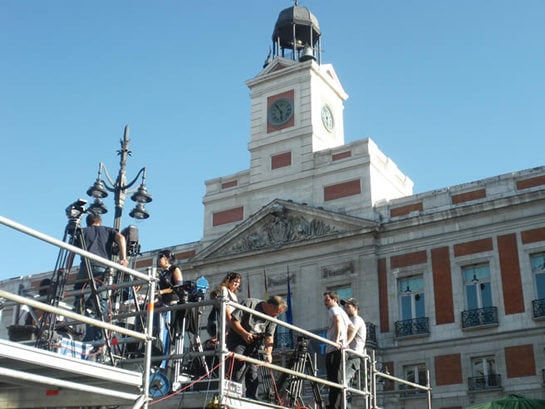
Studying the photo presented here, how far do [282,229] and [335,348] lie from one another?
76.6ft

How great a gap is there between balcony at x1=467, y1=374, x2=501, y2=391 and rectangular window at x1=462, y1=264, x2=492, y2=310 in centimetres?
255

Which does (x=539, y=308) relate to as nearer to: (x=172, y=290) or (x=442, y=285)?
(x=442, y=285)

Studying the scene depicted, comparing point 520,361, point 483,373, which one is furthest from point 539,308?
point 483,373

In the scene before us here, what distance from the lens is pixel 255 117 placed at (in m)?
36.4

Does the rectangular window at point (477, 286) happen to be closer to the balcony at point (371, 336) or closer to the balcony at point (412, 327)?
the balcony at point (412, 327)

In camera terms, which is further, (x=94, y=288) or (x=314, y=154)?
(x=314, y=154)

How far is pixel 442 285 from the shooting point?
28938 millimetres

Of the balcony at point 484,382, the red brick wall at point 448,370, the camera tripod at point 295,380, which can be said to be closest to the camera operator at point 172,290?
the camera tripod at point 295,380

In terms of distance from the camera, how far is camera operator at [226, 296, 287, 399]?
26.6 ft

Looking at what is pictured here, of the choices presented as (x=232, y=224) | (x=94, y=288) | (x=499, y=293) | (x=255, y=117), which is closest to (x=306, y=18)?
(x=255, y=117)

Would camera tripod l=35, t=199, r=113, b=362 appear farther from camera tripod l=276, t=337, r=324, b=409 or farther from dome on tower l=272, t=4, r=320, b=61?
dome on tower l=272, t=4, r=320, b=61

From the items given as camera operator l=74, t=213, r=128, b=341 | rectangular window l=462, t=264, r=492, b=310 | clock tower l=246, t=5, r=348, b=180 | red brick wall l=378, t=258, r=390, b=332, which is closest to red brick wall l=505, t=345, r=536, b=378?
rectangular window l=462, t=264, r=492, b=310

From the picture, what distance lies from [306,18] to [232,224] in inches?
477

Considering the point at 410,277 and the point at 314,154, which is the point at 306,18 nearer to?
the point at 314,154
